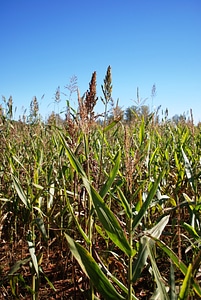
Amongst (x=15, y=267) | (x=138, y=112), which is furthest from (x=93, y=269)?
(x=138, y=112)

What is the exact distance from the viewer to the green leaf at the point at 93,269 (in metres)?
0.83

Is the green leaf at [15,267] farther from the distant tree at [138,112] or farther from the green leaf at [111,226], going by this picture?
the distant tree at [138,112]

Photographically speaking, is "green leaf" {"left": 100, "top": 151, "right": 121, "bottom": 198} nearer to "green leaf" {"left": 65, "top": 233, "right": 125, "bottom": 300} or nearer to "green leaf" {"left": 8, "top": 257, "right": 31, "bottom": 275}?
"green leaf" {"left": 65, "top": 233, "right": 125, "bottom": 300}

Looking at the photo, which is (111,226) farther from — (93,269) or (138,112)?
(138,112)

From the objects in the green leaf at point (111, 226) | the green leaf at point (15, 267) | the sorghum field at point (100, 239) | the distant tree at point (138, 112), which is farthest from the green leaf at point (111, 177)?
the distant tree at point (138, 112)

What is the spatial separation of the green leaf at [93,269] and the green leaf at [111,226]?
0.09m

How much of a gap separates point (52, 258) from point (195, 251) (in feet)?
3.10

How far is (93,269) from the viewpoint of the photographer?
0.83 m

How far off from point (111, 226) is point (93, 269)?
13cm

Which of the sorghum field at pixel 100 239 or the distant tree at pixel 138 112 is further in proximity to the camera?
the distant tree at pixel 138 112

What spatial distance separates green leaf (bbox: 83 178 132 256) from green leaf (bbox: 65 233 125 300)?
87 millimetres

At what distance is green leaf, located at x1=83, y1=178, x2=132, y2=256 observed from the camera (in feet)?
2.72

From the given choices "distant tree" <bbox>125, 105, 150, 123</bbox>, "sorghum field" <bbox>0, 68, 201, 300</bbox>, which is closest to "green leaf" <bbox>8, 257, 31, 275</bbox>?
"sorghum field" <bbox>0, 68, 201, 300</bbox>

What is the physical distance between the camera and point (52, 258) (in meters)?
1.85
